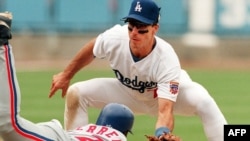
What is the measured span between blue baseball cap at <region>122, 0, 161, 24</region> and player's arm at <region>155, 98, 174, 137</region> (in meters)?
0.63

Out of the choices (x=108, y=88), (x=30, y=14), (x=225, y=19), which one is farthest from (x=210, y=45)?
(x=108, y=88)

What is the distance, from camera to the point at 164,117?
6.80 metres

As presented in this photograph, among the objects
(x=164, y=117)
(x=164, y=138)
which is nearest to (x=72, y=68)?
(x=164, y=117)

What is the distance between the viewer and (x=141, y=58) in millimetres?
7352

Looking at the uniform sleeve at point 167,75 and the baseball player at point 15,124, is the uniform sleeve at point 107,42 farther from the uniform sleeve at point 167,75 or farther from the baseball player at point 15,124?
the baseball player at point 15,124

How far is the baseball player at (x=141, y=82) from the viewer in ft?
23.0

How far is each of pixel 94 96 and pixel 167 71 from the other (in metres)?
0.90

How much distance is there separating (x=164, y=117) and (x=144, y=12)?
2.75 ft

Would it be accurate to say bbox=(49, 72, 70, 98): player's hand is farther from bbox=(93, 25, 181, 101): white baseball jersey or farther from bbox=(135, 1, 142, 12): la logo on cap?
bbox=(135, 1, 142, 12): la logo on cap

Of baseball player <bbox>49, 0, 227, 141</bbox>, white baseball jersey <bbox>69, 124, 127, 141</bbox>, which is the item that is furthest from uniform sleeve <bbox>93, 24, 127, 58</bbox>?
white baseball jersey <bbox>69, 124, 127, 141</bbox>

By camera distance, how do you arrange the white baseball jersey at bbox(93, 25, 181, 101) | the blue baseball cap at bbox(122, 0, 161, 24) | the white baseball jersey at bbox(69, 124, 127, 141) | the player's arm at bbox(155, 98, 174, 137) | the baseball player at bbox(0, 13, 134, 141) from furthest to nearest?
the white baseball jersey at bbox(93, 25, 181, 101)
the blue baseball cap at bbox(122, 0, 161, 24)
the player's arm at bbox(155, 98, 174, 137)
the white baseball jersey at bbox(69, 124, 127, 141)
the baseball player at bbox(0, 13, 134, 141)

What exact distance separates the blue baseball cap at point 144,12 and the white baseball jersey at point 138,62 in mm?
335

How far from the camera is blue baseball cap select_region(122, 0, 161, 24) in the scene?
274 inches

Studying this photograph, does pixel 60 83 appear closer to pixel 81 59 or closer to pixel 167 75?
pixel 81 59
